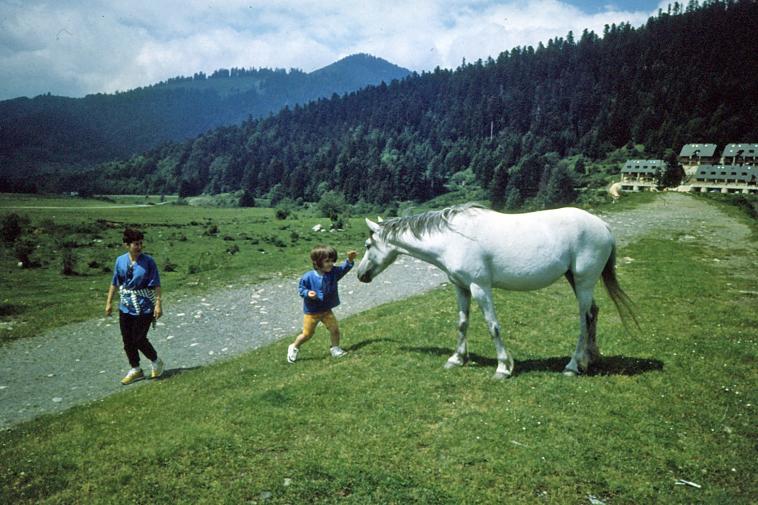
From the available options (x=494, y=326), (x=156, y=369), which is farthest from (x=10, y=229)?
(x=494, y=326)

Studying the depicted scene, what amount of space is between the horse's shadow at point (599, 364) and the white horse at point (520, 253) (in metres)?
0.32

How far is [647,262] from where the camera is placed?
794 inches

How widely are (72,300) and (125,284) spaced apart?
1148 cm

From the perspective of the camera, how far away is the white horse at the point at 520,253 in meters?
7.81

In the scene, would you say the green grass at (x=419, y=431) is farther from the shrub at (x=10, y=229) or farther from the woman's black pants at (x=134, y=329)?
the shrub at (x=10, y=229)

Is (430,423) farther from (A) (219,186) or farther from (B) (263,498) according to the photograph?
(A) (219,186)

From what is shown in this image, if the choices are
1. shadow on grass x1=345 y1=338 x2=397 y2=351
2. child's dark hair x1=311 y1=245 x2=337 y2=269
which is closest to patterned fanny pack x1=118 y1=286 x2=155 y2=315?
child's dark hair x1=311 y1=245 x2=337 y2=269

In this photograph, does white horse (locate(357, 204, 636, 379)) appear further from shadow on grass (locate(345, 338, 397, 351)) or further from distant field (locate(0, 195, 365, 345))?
distant field (locate(0, 195, 365, 345))

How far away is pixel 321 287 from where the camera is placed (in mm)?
9438

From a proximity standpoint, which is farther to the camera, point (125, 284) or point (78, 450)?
point (125, 284)

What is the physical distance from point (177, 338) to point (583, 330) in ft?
37.8

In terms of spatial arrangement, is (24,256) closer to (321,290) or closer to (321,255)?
(321,290)

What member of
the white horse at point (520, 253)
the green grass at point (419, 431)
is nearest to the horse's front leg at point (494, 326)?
the white horse at point (520, 253)

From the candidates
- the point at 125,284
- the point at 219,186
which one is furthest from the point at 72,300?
the point at 219,186
